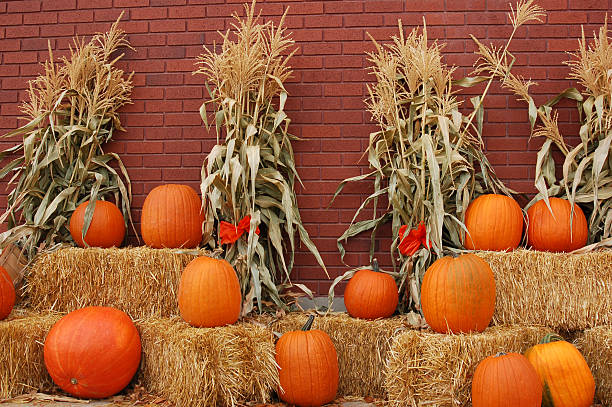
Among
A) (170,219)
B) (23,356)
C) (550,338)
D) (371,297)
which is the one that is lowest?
(23,356)

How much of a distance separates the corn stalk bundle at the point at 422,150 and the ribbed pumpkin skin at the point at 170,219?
40.2 inches

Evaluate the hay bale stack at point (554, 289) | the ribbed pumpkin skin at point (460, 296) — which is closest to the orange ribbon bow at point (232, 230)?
the ribbed pumpkin skin at point (460, 296)

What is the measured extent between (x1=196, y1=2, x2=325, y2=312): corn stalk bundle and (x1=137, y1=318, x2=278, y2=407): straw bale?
0.45 m

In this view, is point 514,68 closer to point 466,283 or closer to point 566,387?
point 466,283

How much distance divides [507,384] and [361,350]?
37.3 inches

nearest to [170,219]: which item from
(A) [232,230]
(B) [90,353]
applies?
(A) [232,230]

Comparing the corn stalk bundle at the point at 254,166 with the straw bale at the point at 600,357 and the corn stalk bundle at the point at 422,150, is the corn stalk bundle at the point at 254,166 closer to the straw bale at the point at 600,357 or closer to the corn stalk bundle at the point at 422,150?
the corn stalk bundle at the point at 422,150

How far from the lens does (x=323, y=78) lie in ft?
13.6

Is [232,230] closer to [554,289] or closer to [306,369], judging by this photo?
[306,369]

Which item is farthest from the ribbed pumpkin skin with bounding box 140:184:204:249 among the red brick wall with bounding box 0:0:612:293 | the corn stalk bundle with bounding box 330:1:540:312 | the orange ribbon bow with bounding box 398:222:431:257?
the orange ribbon bow with bounding box 398:222:431:257

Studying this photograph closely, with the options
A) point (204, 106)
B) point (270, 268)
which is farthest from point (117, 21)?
point (270, 268)

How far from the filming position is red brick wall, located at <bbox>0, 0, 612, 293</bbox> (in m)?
4.07

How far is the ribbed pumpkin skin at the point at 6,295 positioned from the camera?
11.3 ft

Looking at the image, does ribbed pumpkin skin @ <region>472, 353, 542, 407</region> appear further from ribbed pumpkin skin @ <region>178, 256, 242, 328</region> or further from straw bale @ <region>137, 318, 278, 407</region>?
ribbed pumpkin skin @ <region>178, 256, 242, 328</region>
